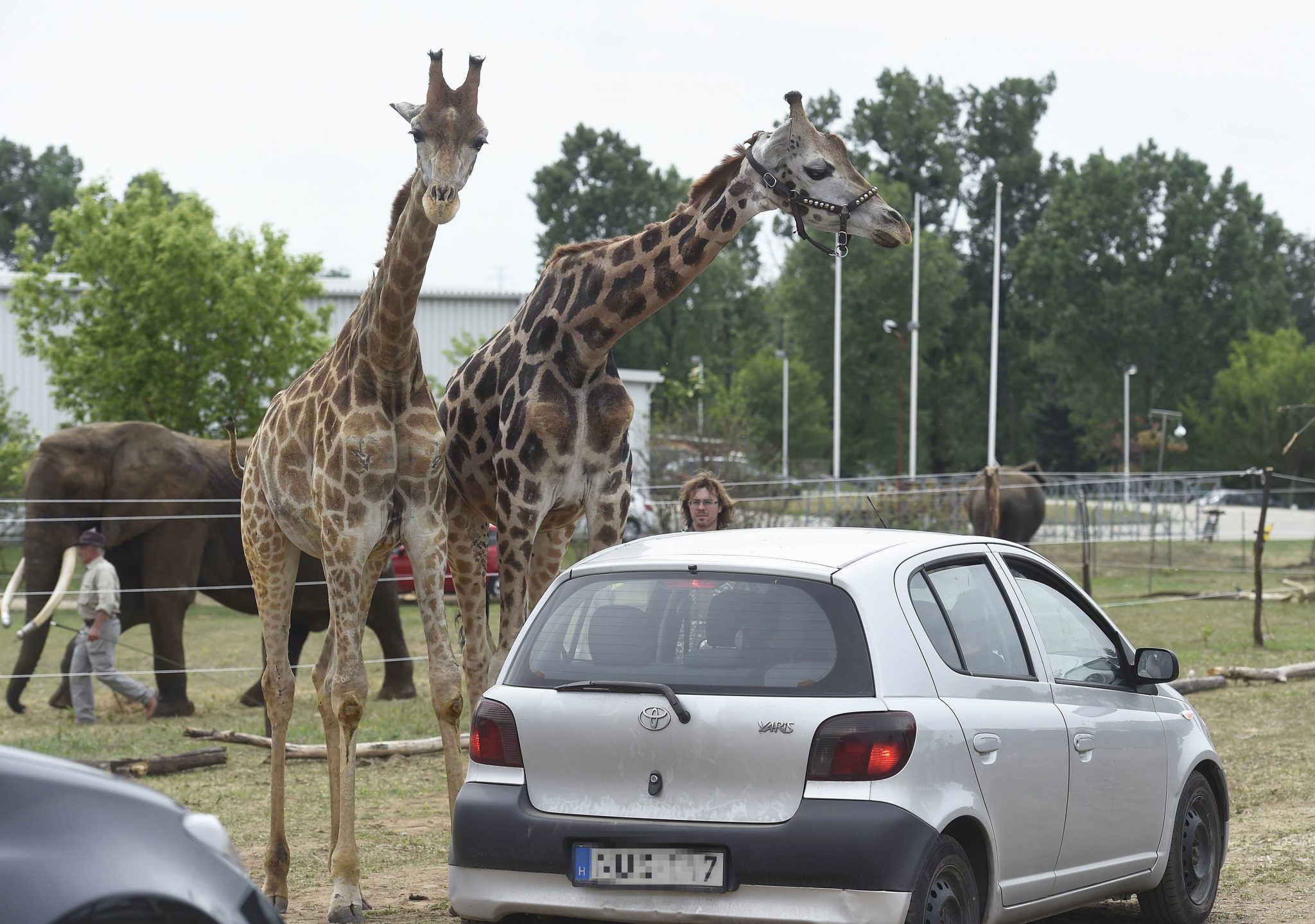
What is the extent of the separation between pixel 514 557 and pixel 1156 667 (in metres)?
3.27

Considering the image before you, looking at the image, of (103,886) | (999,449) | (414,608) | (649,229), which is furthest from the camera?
(999,449)

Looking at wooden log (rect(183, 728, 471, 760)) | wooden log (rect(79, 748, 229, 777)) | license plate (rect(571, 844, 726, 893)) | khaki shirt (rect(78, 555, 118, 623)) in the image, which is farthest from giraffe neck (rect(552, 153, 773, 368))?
khaki shirt (rect(78, 555, 118, 623))

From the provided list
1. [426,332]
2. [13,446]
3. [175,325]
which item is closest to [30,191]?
[426,332]

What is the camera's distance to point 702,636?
515 centimetres

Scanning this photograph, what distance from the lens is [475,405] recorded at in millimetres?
8688

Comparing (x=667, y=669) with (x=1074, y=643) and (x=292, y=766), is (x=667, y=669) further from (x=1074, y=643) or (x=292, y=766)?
(x=292, y=766)

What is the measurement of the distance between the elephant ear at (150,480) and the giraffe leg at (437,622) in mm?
8726

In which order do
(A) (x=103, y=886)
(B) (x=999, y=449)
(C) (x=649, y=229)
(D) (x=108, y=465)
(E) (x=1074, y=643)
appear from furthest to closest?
(B) (x=999, y=449), (D) (x=108, y=465), (C) (x=649, y=229), (E) (x=1074, y=643), (A) (x=103, y=886)

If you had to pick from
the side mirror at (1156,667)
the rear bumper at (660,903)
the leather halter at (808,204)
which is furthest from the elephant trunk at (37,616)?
the side mirror at (1156,667)

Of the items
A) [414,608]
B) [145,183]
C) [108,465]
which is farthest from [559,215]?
[108,465]

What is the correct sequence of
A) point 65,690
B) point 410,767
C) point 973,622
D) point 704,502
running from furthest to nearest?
1. point 65,690
2. point 410,767
3. point 704,502
4. point 973,622

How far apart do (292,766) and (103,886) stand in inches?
331

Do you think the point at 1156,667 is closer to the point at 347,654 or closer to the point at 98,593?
the point at 347,654

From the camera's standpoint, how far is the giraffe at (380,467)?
7039 mm
